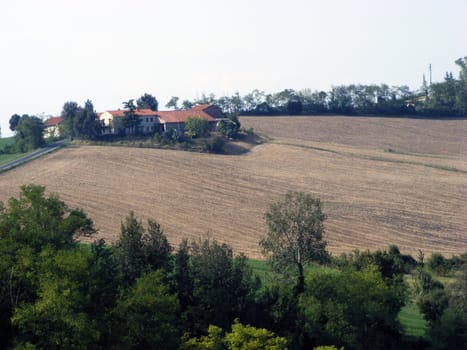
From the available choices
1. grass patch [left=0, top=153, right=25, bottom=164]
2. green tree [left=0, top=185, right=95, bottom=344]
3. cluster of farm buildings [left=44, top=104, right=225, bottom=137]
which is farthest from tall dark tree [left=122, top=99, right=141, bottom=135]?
green tree [left=0, top=185, right=95, bottom=344]

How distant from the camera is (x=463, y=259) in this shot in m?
55.1

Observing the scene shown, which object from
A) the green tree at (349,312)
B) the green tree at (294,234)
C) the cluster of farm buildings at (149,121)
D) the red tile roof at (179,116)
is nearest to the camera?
the green tree at (349,312)

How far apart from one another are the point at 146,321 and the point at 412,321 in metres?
18.8

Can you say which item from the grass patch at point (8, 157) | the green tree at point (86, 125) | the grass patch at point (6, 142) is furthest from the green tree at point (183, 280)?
the grass patch at point (6, 142)

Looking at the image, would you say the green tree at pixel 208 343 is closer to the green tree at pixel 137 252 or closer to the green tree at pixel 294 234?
the green tree at pixel 137 252

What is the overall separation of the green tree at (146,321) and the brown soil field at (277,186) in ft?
70.1

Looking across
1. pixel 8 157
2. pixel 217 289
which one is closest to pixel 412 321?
pixel 217 289

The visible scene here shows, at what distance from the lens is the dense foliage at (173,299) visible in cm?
3522

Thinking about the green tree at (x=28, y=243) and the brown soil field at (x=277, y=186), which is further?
the brown soil field at (x=277, y=186)

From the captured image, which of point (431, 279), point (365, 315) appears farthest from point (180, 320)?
point (431, 279)

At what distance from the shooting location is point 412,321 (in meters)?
47.7

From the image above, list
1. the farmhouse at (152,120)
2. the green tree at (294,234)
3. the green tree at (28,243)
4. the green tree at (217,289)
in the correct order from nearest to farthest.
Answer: the green tree at (28,243) < the green tree at (217,289) < the green tree at (294,234) < the farmhouse at (152,120)

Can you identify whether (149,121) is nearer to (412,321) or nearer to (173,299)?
(412,321)

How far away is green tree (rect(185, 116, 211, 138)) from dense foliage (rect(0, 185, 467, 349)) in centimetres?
6592
